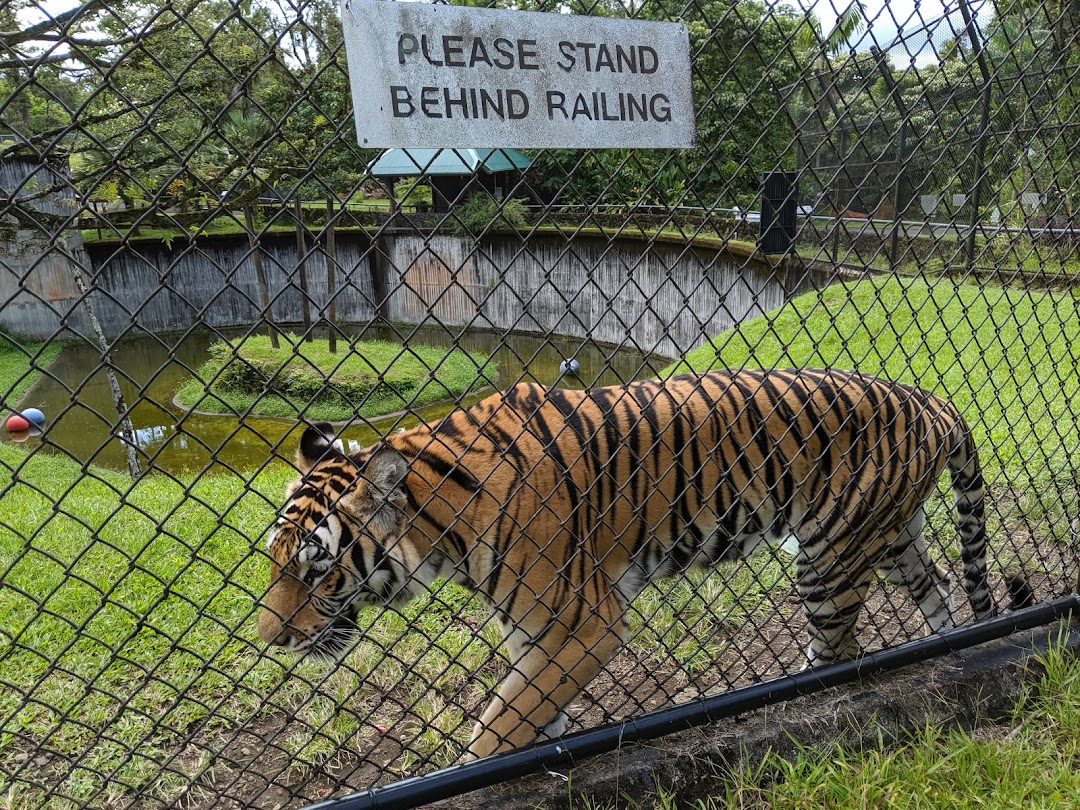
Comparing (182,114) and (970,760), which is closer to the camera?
(970,760)

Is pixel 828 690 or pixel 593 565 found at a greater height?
pixel 593 565

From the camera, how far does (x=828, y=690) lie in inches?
104

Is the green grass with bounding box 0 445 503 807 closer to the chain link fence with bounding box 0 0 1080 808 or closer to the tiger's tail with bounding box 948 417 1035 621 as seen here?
the chain link fence with bounding box 0 0 1080 808

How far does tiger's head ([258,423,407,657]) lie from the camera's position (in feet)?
Answer: 7.66

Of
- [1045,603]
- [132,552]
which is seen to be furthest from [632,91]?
[132,552]

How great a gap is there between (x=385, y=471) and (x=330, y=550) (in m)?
0.37

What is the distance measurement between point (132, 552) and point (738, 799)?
12.8ft

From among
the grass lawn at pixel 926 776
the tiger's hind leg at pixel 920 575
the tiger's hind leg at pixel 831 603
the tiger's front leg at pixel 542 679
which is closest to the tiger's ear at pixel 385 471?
the tiger's front leg at pixel 542 679

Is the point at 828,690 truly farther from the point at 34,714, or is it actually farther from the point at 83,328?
the point at 83,328

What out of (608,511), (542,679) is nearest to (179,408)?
(542,679)

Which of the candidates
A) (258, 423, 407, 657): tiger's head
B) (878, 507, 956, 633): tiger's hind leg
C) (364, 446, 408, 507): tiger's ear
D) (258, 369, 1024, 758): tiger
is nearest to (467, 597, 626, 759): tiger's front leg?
(258, 369, 1024, 758): tiger

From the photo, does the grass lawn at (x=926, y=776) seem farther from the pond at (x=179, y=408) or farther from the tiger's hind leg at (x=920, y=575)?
the pond at (x=179, y=408)

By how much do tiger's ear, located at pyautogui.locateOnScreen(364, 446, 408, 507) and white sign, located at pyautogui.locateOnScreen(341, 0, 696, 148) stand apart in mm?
904

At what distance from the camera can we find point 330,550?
2.41 metres
